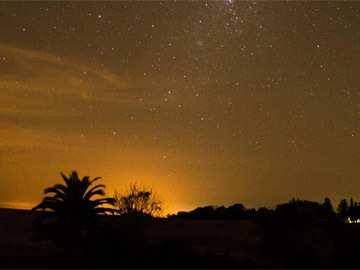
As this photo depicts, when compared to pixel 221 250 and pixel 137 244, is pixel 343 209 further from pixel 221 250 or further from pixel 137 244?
pixel 137 244

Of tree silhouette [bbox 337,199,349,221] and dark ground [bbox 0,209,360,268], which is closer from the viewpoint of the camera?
dark ground [bbox 0,209,360,268]

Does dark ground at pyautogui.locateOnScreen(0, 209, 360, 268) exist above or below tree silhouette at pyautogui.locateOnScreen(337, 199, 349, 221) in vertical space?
below

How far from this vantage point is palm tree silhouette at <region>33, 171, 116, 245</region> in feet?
55.5

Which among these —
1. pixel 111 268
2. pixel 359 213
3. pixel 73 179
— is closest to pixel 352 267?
pixel 111 268

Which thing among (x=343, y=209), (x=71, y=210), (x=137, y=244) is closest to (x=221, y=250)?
(x=137, y=244)

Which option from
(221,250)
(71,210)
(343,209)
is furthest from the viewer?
(343,209)

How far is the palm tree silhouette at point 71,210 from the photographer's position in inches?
666

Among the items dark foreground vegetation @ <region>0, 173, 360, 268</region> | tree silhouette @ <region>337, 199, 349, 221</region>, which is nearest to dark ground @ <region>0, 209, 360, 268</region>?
dark foreground vegetation @ <region>0, 173, 360, 268</region>

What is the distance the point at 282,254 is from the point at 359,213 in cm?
2512

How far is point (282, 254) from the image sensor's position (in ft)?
52.9

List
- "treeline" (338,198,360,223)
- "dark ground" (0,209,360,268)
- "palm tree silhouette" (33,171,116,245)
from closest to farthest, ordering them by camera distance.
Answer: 1. "dark ground" (0,209,360,268)
2. "palm tree silhouette" (33,171,116,245)
3. "treeline" (338,198,360,223)

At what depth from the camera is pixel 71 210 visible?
56.6 ft

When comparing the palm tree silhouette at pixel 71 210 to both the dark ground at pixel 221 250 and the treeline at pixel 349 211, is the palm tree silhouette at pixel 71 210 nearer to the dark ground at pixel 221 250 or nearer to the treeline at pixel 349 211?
the dark ground at pixel 221 250

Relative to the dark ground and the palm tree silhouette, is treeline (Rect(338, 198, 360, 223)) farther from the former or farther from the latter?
the palm tree silhouette
